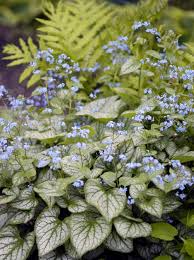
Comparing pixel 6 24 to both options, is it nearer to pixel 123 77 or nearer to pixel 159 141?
pixel 123 77

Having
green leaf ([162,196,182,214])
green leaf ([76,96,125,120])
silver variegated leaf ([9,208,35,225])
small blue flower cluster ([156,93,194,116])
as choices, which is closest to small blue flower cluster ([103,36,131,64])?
green leaf ([76,96,125,120])

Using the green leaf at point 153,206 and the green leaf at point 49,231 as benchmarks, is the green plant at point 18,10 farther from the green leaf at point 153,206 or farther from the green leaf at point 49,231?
the green leaf at point 153,206

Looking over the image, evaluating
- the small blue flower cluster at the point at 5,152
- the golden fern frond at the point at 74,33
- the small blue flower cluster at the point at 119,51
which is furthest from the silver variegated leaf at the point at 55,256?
the golden fern frond at the point at 74,33

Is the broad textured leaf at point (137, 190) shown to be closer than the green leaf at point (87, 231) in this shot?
No

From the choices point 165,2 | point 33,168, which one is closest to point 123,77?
point 165,2

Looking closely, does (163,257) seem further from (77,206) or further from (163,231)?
(77,206)

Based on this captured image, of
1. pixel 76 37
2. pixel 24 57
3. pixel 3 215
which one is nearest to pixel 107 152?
pixel 3 215
